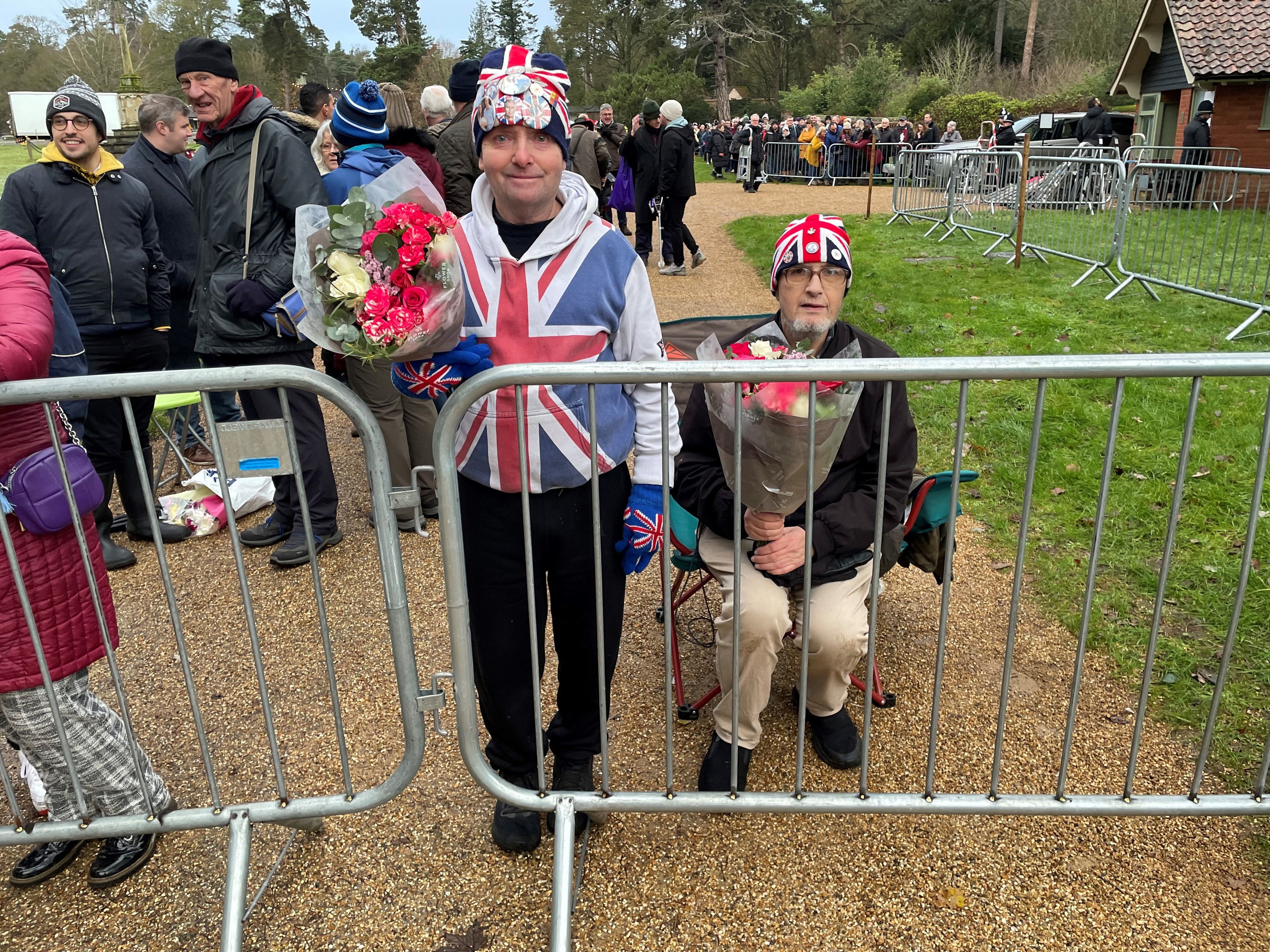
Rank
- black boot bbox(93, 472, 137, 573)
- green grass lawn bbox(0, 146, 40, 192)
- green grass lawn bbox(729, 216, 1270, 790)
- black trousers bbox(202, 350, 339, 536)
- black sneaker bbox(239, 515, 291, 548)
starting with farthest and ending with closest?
1. green grass lawn bbox(0, 146, 40, 192)
2. black sneaker bbox(239, 515, 291, 548)
3. black boot bbox(93, 472, 137, 573)
4. black trousers bbox(202, 350, 339, 536)
5. green grass lawn bbox(729, 216, 1270, 790)

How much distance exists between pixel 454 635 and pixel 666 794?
75 cm

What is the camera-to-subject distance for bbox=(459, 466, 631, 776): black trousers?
2574mm

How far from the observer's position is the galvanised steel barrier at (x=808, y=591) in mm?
2221

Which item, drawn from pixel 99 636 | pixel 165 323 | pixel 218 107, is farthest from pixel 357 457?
pixel 99 636

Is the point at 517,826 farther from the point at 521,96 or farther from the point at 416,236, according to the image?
the point at 521,96

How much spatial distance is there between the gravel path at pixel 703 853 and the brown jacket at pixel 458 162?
13.7 ft

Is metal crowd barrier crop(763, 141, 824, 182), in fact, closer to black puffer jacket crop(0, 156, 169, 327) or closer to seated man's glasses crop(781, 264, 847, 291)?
black puffer jacket crop(0, 156, 169, 327)

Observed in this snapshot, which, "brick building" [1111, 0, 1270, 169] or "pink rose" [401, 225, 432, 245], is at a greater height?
"brick building" [1111, 0, 1270, 169]

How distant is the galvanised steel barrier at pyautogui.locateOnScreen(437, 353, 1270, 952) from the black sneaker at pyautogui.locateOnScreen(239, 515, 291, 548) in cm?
289

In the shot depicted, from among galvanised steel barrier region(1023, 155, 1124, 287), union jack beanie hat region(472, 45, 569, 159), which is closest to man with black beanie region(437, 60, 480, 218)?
union jack beanie hat region(472, 45, 569, 159)

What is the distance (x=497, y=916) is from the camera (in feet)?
8.63

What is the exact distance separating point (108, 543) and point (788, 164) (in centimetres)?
2503

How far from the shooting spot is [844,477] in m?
3.11

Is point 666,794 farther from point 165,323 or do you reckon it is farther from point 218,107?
point 165,323
